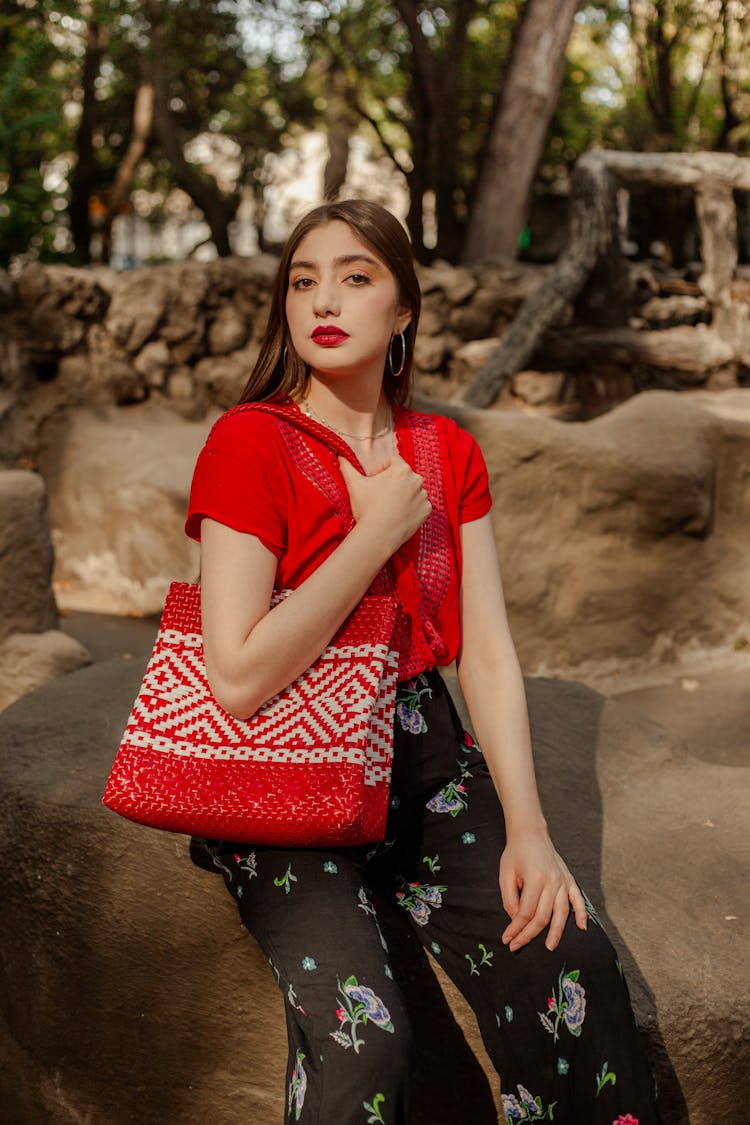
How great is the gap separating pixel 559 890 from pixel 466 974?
179mm

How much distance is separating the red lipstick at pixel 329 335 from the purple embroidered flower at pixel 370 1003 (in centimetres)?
93

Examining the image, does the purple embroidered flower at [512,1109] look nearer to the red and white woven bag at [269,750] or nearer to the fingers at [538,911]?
the fingers at [538,911]

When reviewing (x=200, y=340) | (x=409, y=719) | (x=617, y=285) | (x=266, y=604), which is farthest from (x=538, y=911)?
(x=617, y=285)

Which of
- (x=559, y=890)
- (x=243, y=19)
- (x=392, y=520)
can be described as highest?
(x=243, y=19)

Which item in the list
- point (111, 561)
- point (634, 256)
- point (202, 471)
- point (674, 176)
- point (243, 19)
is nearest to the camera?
Result: point (202, 471)

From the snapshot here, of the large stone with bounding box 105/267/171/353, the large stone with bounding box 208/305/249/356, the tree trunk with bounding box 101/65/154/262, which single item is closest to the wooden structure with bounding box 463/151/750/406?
the large stone with bounding box 208/305/249/356

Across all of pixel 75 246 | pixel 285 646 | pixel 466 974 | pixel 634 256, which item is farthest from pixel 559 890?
pixel 634 256

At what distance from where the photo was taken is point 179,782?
1624mm

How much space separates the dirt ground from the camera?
373 centimetres

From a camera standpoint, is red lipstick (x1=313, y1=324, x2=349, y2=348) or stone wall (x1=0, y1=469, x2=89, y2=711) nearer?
red lipstick (x1=313, y1=324, x2=349, y2=348)

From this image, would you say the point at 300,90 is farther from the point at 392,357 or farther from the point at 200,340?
the point at 392,357

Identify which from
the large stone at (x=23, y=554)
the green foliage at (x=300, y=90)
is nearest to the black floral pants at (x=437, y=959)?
the large stone at (x=23, y=554)

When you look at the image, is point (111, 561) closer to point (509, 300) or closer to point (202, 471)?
point (509, 300)

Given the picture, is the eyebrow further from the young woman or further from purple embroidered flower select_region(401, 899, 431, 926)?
purple embroidered flower select_region(401, 899, 431, 926)
